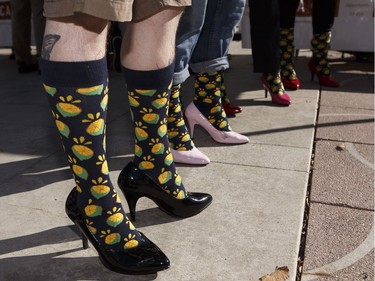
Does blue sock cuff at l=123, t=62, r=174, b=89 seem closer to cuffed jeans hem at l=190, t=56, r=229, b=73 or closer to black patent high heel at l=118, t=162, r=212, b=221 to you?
black patent high heel at l=118, t=162, r=212, b=221

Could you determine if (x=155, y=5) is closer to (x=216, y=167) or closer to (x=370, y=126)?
(x=216, y=167)

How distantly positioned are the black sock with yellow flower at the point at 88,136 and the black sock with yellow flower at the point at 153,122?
23 cm

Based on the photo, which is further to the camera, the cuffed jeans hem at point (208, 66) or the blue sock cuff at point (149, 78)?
the cuffed jeans hem at point (208, 66)

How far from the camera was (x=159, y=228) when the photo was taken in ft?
5.02

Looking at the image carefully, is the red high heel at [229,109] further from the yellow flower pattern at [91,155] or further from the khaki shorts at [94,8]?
the khaki shorts at [94,8]

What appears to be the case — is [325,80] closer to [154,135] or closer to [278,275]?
[154,135]

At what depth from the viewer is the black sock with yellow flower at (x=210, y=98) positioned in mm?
2244

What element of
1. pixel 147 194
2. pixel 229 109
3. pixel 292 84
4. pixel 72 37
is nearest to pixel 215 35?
pixel 229 109

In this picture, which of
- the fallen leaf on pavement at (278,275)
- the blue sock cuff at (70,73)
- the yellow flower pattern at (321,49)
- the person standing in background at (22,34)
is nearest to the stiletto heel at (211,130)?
the fallen leaf on pavement at (278,275)

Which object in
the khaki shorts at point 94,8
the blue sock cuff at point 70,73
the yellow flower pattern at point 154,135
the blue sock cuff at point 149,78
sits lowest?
the yellow flower pattern at point 154,135

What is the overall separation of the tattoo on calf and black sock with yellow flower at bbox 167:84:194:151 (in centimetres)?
75

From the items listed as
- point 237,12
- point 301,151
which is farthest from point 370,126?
point 237,12

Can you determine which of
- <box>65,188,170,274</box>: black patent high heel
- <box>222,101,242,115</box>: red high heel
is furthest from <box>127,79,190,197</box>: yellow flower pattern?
<box>222,101,242,115</box>: red high heel

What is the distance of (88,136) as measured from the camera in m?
1.17
